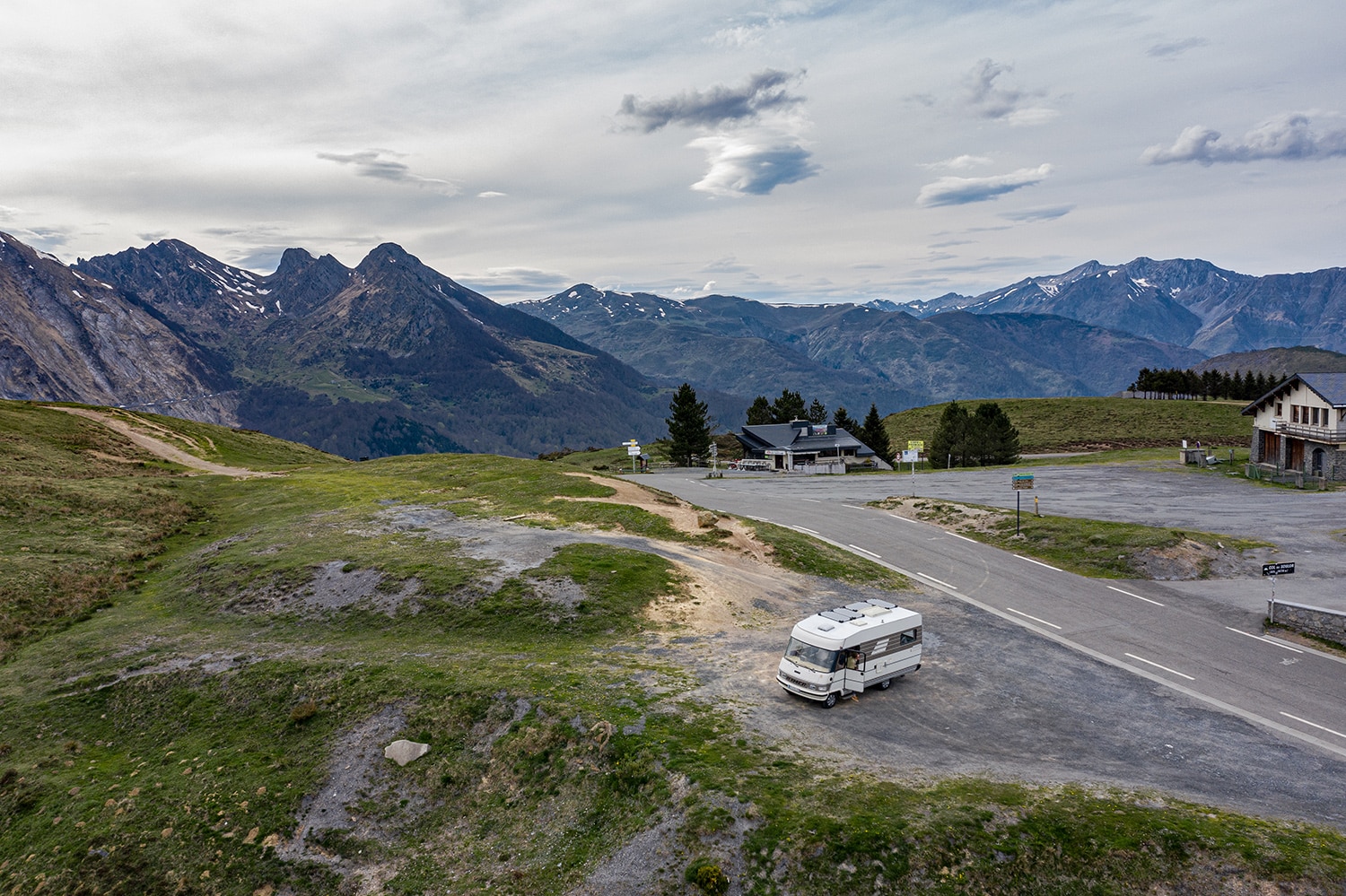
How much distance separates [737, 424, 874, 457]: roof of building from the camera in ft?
360

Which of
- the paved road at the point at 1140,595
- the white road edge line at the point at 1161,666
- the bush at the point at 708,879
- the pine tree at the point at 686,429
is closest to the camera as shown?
the bush at the point at 708,879

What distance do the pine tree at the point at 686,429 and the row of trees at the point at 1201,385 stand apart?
133m

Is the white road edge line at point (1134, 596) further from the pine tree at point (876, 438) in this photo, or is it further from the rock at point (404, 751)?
the pine tree at point (876, 438)

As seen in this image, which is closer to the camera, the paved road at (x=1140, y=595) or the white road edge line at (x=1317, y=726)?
the white road edge line at (x=1317, y=726)

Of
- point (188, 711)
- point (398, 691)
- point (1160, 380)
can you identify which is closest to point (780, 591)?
point (398, 691)

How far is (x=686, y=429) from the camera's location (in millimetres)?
114750

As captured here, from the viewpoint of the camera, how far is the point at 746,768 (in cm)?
1972

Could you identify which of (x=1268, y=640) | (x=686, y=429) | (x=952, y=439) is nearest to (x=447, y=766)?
(x=1268, y=640)

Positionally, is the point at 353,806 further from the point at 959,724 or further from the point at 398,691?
the point at 959,724

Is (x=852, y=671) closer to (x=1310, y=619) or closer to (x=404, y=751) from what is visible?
(x=404, y=751)

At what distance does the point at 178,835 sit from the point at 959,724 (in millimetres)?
24276

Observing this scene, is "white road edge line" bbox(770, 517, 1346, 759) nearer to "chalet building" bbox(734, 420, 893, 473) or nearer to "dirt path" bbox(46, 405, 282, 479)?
"chalet building" bbox(734, 420, 893, 473)

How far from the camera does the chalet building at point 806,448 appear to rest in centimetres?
10544

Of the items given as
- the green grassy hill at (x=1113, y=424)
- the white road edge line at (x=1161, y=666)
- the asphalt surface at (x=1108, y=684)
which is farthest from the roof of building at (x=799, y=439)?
the white road edge line at (x=1161, y=666)
